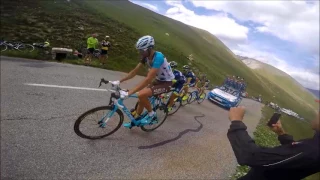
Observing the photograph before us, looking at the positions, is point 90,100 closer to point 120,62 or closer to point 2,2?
point 120,62

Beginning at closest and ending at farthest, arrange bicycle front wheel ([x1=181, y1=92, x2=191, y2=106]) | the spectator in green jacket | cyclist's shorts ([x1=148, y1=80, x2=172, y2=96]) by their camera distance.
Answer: cyclist's shorts ([x1=148, y1=80, x2=172, y2=96]) → bicycle front wheel ([x1=181, y1=92, x2=191, y2=106]) → the spectator in green jacket

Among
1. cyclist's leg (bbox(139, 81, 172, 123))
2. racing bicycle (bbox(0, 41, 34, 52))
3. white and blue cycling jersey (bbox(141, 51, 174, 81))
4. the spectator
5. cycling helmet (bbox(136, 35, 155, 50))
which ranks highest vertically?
cycling helmet (bbox(136, 35, 155, 50))

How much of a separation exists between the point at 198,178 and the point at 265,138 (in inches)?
335

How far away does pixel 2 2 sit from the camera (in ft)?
139

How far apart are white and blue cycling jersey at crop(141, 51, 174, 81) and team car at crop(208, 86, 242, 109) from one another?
39.9 ft

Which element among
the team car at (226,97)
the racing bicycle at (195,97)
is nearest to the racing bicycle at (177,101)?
the racing bicycle at (195,97)

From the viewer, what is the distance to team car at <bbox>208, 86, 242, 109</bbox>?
19378 millimetres

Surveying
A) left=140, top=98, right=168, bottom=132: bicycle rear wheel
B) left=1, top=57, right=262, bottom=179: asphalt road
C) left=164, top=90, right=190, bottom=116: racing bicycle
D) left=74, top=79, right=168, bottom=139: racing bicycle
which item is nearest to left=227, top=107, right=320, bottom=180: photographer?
left=1, top=57, right=262, bottom=179: asphalt road

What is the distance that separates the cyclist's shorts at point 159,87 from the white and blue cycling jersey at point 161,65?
0.13 meters

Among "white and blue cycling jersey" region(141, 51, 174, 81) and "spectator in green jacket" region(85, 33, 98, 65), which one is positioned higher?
"white and blue cycling jersey" region(141, 51, 174, 81)

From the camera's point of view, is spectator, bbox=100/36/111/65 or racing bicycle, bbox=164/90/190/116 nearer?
racing bicycle, bbox=164/90/190/116

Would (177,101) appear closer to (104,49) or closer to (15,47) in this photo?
(104,49)

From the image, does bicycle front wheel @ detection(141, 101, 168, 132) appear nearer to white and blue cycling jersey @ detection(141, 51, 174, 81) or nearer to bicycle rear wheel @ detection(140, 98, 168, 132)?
bicycle rear wheel @ detection(140, 98, 168, 132)

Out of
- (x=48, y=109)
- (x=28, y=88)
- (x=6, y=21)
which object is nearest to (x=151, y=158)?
(x=48, y=109)
